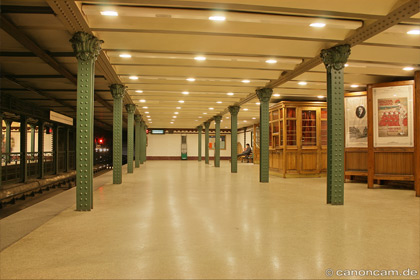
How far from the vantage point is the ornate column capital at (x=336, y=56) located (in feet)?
22.4

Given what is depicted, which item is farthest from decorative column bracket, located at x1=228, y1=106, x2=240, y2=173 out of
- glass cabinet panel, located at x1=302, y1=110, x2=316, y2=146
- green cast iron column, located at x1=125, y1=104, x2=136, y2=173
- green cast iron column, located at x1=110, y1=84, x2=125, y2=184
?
green cast iron column, located at x1=110, y1=84, x2=125, y2=184

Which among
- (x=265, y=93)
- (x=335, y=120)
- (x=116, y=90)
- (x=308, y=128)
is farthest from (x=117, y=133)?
(x=308, y=128)

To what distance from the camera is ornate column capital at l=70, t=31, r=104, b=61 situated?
6.00 meters

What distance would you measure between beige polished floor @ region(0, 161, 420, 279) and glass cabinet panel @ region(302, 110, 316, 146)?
6900mm

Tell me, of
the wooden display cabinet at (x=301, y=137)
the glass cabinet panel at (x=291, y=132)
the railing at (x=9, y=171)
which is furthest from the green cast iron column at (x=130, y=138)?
the glass cabinet panel at (x=291, y=132)

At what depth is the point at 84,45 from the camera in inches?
238

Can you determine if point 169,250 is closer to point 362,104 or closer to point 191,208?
point 191,208

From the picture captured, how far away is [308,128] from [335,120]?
22.8 ft

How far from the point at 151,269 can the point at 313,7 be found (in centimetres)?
476

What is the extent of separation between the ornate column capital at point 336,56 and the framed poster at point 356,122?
470 cm

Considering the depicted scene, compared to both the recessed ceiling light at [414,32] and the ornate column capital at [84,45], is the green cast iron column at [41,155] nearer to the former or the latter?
the ornate column capital at [84,45]

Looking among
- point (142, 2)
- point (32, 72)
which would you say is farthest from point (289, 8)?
point (32, 72)

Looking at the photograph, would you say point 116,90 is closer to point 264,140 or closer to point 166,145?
point 264,140

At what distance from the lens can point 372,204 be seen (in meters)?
6.96
